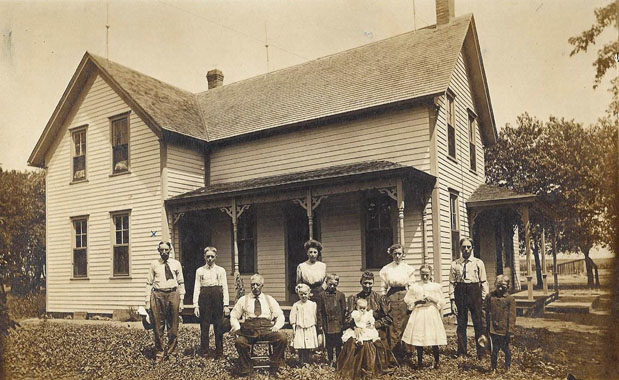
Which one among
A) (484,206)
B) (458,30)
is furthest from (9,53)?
(484,206)

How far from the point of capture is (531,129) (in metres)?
10.1

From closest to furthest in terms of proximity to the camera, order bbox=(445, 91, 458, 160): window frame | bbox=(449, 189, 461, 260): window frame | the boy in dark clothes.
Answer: the boy in dark clothes → bbox=(449, 189, 461, 260): window frame → bbox=(445, 91, 458, 160): window frame

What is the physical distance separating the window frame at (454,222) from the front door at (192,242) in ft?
21.4

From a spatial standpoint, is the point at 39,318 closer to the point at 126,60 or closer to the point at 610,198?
the point at 126,60

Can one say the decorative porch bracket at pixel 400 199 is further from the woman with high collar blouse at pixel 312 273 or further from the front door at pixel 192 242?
the front door at pixel 192 242

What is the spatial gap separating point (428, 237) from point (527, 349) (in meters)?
3.66

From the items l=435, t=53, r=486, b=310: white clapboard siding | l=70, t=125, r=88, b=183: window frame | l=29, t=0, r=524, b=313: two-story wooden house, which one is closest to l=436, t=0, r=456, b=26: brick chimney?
l=29, t=0, r=524, b=313: two-story wooden house

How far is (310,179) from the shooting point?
11.2m

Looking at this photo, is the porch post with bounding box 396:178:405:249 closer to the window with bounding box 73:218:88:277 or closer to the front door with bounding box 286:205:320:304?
the front door with bounding box 286:205:320:304

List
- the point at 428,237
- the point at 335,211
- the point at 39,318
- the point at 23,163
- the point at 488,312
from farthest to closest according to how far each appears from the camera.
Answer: the point at 39,318 < the point at 335,211 < the point at 428,237 < the point at 23,163 < the point at 488,312

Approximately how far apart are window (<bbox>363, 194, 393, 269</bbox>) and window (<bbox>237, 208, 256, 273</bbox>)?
335cm

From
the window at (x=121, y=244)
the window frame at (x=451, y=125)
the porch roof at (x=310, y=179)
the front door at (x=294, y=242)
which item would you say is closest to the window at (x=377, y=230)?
the porch roof at (x=310, y=179)

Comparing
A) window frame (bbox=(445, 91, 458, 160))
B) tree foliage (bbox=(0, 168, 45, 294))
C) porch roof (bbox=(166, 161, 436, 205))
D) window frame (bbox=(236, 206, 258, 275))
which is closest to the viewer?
tree foliage (bbox=(0, 168, 45, 294))

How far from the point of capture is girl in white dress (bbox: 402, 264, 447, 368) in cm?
722
